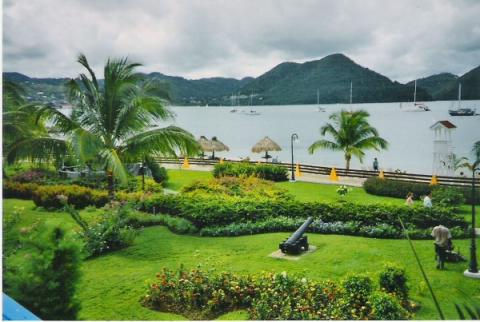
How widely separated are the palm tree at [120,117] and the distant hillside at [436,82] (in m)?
3.64

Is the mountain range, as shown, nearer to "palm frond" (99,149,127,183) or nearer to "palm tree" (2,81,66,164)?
"palm tree" (2,81,66,164)

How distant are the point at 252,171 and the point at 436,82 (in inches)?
282

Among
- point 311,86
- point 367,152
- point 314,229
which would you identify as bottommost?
point 314,229

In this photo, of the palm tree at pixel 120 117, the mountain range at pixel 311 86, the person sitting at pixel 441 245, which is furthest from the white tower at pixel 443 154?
the palm tree at pixel 120 117

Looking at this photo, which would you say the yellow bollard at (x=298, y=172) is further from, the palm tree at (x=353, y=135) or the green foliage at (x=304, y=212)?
the green foliage at (x=304, y=212)

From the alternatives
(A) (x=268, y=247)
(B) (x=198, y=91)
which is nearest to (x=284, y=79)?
(B) (x=198, y=91)

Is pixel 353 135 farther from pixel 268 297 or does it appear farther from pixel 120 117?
pixel 268 297

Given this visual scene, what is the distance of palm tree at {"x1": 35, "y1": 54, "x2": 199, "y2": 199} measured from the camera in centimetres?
691

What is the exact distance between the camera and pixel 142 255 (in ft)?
20.0

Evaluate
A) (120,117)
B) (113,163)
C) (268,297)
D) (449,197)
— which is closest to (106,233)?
(113,163)

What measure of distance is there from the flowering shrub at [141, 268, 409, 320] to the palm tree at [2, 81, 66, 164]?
297 cm

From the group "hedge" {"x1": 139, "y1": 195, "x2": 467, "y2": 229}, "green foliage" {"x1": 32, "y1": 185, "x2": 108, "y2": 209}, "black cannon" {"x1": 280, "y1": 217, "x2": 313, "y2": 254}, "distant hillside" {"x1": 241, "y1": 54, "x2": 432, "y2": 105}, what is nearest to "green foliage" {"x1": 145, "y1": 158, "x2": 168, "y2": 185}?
"green foliage" {"x1": 32, "y1": 185, "x2": 108, "y2": 209}

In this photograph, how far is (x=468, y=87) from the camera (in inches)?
238

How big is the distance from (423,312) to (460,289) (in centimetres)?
78
